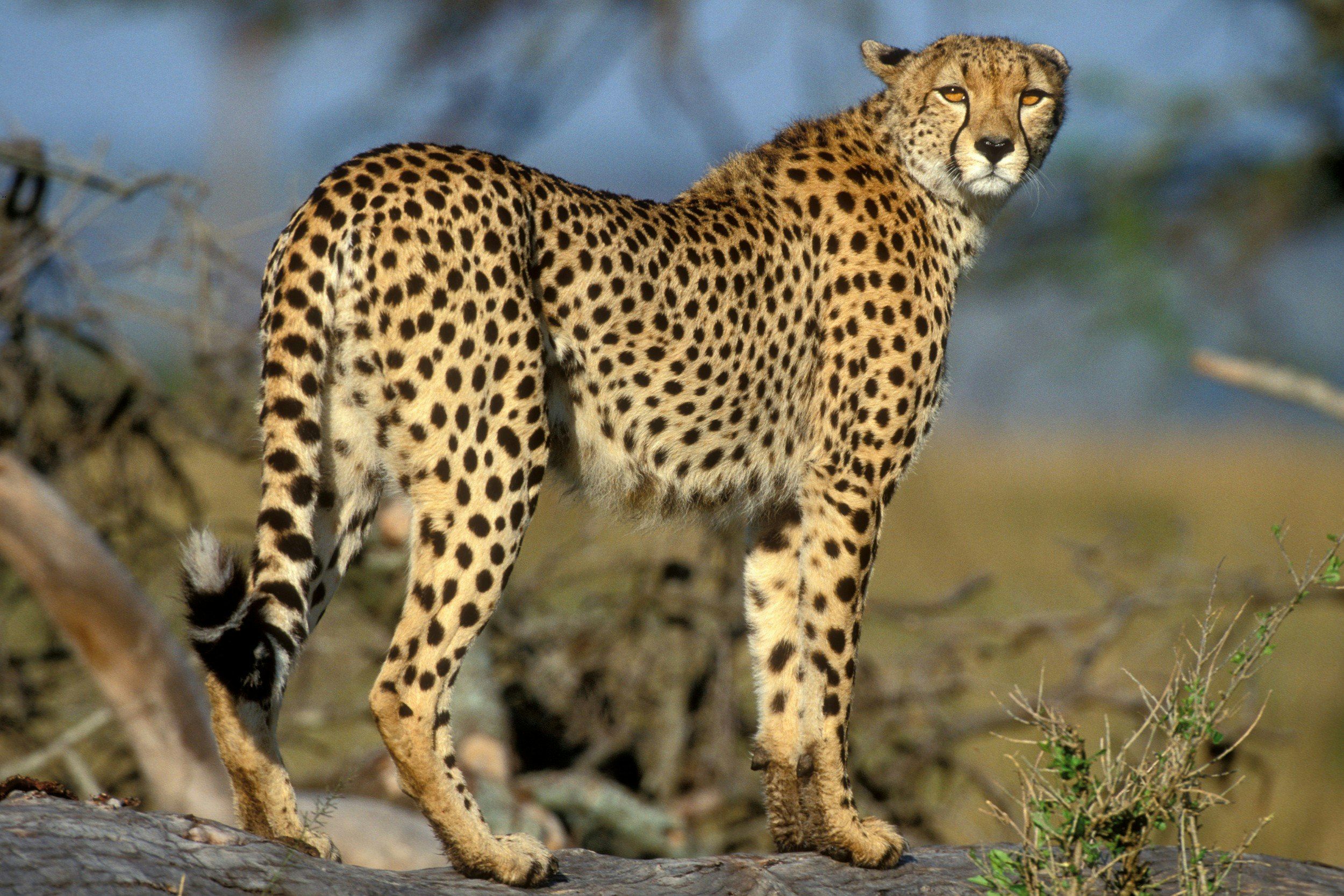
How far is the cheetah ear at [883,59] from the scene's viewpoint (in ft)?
13.7

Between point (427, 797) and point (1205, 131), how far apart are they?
7.74 metres

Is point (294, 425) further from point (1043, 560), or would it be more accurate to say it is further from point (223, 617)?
point (1043, 560)

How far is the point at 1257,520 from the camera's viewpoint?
561 inches

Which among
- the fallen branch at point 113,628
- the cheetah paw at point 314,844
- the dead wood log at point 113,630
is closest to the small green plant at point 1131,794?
the cheetah paw at point 314,844

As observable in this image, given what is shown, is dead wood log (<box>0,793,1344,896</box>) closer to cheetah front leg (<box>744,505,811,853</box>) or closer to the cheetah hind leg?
the cheetah hind leg

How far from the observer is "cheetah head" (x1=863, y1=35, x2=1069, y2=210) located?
383 cm

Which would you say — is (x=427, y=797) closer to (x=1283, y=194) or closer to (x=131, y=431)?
(x=131, y=431)

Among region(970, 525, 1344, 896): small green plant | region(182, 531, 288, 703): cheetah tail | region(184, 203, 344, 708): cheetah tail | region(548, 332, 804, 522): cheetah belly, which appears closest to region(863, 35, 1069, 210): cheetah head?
region(548, 332, 804, 522): cheetah belly

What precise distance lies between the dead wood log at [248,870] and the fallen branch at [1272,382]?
9.22 feet

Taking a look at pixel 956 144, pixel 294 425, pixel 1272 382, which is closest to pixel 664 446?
pixel 294 425

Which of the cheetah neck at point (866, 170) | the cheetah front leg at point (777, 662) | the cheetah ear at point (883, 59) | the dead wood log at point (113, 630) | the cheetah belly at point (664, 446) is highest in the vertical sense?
the cheetah ear at point (883, 59)

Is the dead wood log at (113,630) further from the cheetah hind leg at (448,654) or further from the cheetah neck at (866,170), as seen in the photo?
the cheetah neck at (866,170)

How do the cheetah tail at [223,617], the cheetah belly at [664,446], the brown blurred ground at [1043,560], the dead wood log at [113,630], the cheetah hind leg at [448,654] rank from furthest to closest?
the brown blurred ground at [1043,560], the dead wood log at [113,630], the cheetah belly at [664,446], the cheetah hind leg at [448,654], the cheetah tail at [223,617]

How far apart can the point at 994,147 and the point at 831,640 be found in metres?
1.36
